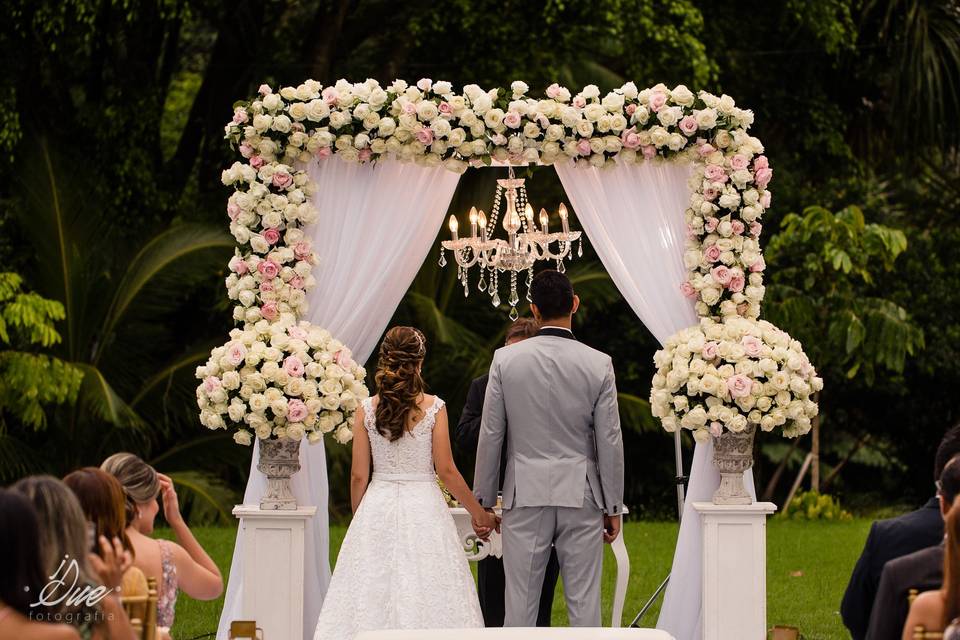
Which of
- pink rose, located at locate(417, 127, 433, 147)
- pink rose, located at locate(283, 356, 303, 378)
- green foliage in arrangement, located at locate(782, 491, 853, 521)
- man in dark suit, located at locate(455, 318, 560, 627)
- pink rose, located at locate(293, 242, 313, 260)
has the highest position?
pink rose, located at locate(417, 127, 433, 147)

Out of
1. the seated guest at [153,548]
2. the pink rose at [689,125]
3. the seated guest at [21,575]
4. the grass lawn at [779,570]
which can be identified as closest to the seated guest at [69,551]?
the seated guest at [21,575]

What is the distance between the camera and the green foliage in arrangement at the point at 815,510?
12.4m

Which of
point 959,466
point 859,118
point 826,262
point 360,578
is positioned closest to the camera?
point 959,466

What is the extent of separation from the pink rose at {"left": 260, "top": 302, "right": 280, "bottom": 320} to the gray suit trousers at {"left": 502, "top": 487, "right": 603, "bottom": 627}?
1506 mm

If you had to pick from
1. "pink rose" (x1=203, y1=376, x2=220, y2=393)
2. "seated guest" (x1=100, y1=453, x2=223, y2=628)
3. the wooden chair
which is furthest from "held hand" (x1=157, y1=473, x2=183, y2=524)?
"pink rose" (x1=203, y1=376, x2=220, y2=393)

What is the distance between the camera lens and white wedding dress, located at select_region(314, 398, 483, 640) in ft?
19.1

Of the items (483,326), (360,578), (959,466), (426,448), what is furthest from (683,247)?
(483,326)

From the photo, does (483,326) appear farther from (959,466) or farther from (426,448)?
(959,466)

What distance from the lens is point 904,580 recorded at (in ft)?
12.2

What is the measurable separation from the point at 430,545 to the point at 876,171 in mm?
10938

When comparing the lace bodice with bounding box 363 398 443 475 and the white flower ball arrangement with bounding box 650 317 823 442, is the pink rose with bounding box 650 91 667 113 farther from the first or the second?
the lace bodice with bounding box 363 398 443 475

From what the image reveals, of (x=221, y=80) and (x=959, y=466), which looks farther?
(x=221, y=80)

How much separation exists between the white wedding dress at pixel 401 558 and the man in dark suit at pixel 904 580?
2414mm

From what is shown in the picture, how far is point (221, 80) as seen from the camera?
1344cm
